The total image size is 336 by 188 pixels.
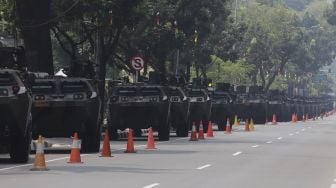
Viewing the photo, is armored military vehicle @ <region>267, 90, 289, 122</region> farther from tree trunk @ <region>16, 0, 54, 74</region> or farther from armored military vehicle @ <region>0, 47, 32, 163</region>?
armored military vehicle @ <region>0, 47, 32, 163</region>

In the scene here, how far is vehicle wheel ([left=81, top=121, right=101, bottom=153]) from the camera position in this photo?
27.9m

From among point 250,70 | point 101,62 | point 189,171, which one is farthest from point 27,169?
point 250,70

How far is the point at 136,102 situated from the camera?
35750 mm

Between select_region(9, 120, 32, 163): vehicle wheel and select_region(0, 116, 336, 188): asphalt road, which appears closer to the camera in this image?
select_region(0, 116, 336, 188): asphalt road

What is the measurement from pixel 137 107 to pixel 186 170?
14751 millimetres

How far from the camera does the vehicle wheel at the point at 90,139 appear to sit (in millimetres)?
27875

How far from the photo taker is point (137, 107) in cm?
3597

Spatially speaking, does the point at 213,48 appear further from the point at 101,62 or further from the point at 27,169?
the point at 27,169

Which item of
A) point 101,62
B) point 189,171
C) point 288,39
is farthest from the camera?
point 288,39

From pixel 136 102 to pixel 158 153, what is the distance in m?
7.58

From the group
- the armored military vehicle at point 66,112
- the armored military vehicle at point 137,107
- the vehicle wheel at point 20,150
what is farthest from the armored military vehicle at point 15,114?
the armored military vehicle at point 137,107

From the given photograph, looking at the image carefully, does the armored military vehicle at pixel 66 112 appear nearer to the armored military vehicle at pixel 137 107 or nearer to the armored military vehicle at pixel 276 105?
the armored military vehicle at pixel 137 107

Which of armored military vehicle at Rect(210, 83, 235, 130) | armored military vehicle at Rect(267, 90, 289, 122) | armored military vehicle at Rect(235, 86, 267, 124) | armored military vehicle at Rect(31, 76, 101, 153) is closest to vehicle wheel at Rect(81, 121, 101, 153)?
armored military vehicle at Rect(31, 76, 101, 153)

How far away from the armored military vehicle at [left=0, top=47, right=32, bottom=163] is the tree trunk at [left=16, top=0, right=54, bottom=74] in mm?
13536
